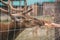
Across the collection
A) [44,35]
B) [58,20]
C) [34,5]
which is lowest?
[44,35]

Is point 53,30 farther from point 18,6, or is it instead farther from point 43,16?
point 18,6

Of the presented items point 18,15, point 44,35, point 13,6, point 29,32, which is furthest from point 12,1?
point 44,35

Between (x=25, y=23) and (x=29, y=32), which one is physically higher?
(x=25, y=23)

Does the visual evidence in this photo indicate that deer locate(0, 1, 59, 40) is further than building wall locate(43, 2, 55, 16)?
No

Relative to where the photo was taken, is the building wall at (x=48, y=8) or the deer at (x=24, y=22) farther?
the building wall at (x=48, y=8)

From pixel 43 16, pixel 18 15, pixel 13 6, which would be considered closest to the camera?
pixel 18 15

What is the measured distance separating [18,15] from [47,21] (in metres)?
0.38

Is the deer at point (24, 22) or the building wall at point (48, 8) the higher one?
the building wall at point (48, 8)

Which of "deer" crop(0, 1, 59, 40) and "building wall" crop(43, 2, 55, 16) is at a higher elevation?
"building wall" crop(43, 2, 55, 16)

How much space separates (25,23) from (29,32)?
0.26 metres

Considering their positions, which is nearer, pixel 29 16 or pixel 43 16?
pixel 29 16

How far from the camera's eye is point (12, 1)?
2215 millimetres

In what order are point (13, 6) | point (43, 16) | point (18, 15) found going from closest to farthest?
point (18, 15) → point (13, 6) → point (43, 16)

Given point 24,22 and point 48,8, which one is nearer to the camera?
point 24,22
